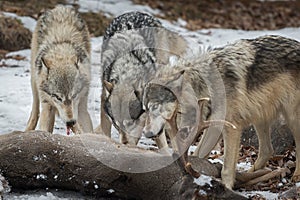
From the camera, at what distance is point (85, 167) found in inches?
208

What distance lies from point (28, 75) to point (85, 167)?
17.0 feet

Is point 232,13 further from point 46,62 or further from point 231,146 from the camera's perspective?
point 231,146

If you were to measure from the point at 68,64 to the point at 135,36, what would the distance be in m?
1.09

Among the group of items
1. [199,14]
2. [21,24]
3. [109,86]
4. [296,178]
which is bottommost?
[296,178]

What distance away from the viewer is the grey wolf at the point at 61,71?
7.07 metres

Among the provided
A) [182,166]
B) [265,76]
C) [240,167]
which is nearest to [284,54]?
[265,76]

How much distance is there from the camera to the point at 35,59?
802 centimetres

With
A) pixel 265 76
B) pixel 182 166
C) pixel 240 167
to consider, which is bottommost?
pixel 240 167

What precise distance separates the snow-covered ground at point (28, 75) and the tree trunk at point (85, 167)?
0.51 feet

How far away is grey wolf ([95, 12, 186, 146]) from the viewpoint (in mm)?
6463

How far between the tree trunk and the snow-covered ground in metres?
0.16

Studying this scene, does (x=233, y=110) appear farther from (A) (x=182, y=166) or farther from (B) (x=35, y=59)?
(B) (x=35, y=59)

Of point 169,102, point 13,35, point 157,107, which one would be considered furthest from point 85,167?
point 13,35

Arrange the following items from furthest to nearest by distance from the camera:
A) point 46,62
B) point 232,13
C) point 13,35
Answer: point 232,13 < point 13,35 < point 46,62
